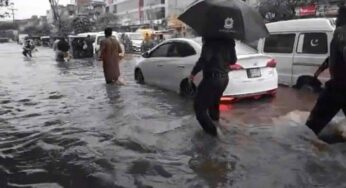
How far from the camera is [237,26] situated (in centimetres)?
662

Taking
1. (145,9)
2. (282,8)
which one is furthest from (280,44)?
(145,9)

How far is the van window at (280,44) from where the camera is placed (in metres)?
11.8

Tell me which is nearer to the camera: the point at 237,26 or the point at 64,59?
the point at 237,26

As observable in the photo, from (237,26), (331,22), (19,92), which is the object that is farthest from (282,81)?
(19,92)

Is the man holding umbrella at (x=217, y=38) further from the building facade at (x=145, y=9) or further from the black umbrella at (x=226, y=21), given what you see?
the building facade at (x=145, y=9)

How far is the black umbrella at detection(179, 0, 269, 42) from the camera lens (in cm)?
659

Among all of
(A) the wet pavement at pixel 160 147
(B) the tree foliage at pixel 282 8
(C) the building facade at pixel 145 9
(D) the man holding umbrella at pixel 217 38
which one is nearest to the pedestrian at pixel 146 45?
(B) the tree foliage at pixel 282 8

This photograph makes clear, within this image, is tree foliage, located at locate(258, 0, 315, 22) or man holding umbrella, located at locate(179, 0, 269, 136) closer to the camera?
man holding umbrella, located at locate(179, 0, 269, 136)

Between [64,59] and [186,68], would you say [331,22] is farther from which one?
[64,59]

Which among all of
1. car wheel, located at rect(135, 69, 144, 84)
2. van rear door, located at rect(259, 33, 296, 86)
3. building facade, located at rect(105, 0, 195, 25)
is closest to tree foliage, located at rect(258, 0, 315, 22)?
car wheel, located at rect(135, 69, 144, 84)

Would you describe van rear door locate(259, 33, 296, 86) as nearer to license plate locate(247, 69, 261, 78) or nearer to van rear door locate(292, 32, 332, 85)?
van rear door locate(292, 32, 332, 85)

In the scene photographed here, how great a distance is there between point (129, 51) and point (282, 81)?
2529 centimetres

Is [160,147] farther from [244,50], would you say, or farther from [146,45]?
[146,45]

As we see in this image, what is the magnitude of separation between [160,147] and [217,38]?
1611 mm
